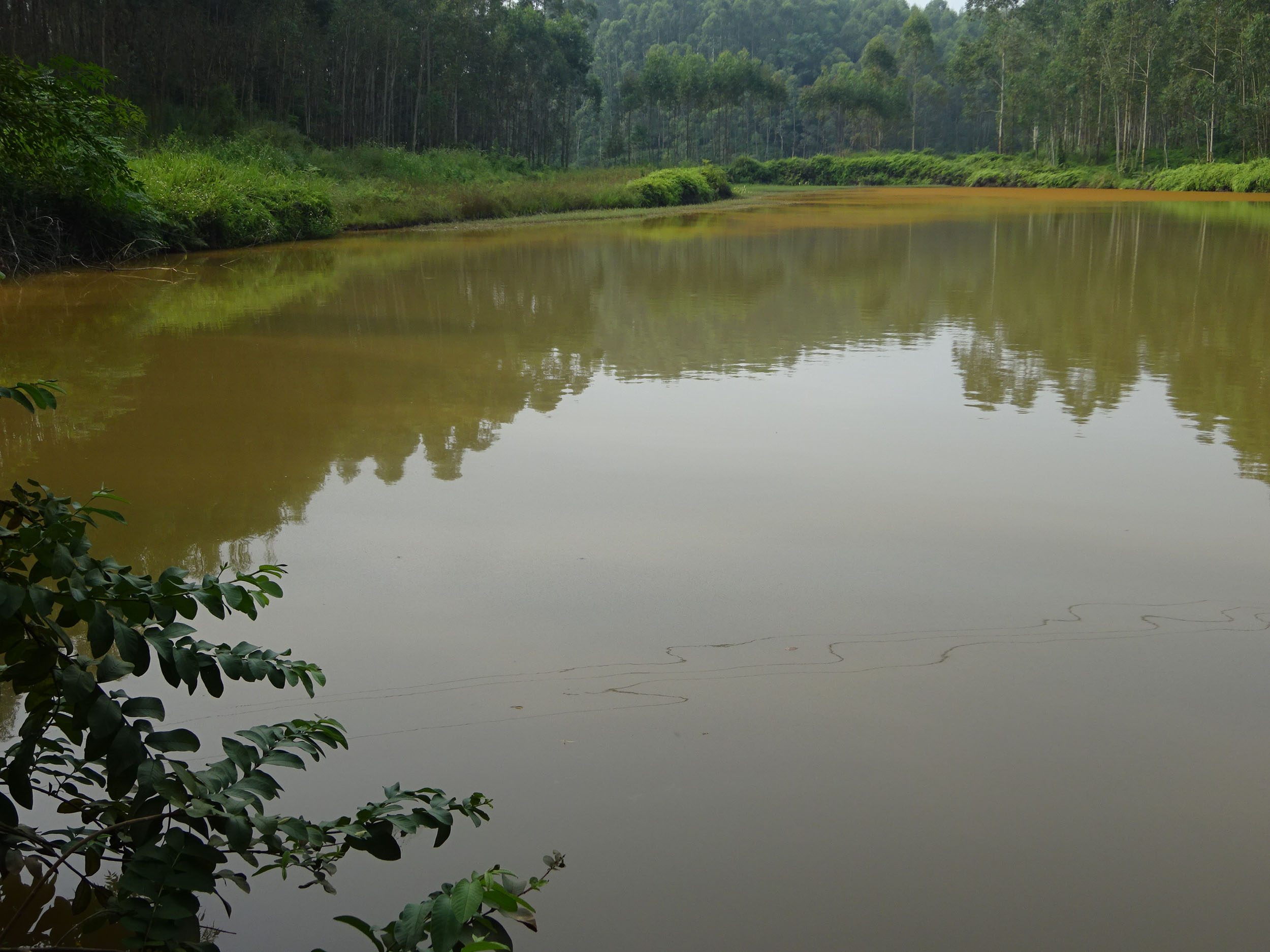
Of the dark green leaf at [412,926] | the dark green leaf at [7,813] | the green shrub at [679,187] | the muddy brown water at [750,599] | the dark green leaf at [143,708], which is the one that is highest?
the green shrub at [679,187]

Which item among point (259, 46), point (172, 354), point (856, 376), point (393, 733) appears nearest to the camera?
point (393, 733)

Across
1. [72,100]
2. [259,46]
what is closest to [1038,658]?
[72,100]

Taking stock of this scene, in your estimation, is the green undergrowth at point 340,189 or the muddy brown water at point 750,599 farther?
the green undergrowth at point 340,189

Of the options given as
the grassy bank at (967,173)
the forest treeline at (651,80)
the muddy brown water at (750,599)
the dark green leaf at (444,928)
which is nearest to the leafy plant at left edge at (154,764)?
the dark green leaf at (444,928)

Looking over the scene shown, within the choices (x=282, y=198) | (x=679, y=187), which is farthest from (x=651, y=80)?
(x=282, y=198)

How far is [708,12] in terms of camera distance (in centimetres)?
13062

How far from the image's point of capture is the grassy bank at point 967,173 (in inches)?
1780

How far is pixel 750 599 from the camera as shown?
4.42 meters

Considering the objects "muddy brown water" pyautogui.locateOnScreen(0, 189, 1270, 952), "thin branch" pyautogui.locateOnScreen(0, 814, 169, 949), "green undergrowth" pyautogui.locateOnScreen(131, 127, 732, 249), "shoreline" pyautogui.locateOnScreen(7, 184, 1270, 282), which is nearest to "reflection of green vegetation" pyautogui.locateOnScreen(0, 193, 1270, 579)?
"muddy brown water" pyautogui.locateOnScreen(0, 189, 1270, 952)

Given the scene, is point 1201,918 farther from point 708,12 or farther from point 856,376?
point 708,12

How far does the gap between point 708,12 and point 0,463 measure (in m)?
136

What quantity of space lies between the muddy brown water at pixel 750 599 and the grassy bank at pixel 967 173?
39161 mm

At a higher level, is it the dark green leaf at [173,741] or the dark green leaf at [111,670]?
the dark green leaf at [111,670]

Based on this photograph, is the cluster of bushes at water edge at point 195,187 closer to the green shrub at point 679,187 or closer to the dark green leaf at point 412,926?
the green shrub at point 679,187
